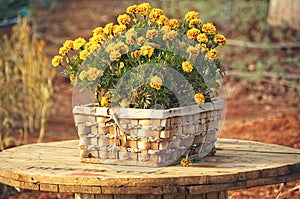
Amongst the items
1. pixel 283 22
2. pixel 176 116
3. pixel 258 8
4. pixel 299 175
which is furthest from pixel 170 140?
pixel 258 8

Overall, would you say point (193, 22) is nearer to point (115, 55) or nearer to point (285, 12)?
point (115, 55)

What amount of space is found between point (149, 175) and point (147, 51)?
0.57 metres

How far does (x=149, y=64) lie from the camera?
130 inches

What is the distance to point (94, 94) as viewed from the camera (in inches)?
133

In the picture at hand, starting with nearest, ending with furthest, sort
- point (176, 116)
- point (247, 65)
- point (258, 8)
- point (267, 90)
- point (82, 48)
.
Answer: point (176, 116) → point (82, 48) → point (267, 90) → point (247, 65) → point (258, 8)

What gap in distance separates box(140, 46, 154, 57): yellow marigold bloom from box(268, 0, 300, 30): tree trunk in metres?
Result: 6.75

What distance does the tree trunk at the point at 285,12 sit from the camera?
9820 mm

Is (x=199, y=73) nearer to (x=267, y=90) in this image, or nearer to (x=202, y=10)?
(x=267, y=90)

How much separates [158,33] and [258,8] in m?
7.59

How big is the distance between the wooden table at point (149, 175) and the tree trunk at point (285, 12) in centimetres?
644

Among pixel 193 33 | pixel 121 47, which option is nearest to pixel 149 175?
pixel 121 47

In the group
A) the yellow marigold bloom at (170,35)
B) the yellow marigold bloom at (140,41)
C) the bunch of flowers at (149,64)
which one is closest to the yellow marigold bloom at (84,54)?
the bunch of flowers at (149,64)

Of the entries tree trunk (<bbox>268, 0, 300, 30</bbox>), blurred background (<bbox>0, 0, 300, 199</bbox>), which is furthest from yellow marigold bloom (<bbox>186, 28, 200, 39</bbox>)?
tree trunk (<bbox>268, 0, 300, 30</bbox>)

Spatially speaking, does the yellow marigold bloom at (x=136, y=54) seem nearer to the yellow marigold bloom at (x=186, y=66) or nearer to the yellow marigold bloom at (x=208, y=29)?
the yellow marigold bloom at (x=186, y=66)
